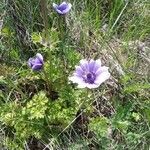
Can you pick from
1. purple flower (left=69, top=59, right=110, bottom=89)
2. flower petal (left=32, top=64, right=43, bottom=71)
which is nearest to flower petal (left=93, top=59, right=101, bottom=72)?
purple flower (left=69, top=59, right=110, bottom=89)

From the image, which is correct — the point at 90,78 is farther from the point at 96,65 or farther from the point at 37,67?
the point at 37,67

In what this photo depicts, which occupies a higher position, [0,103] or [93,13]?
[93,13]

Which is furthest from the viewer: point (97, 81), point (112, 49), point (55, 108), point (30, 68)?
point (112, 49)

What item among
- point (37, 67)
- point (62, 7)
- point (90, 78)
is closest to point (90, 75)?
point (90, 78)

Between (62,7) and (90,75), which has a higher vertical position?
(62,7)

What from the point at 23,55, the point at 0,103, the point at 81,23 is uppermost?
the point at 81,23

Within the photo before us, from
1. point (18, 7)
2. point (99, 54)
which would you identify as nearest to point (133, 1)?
point (99, 54)

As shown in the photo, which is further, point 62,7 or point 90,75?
point 62,7

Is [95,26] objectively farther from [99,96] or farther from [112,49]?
[99,96]

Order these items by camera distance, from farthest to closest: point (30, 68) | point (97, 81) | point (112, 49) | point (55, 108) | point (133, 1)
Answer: point (133, 1), point (112, 49), point (30, 68), point (55, 108), point (97, 81)
